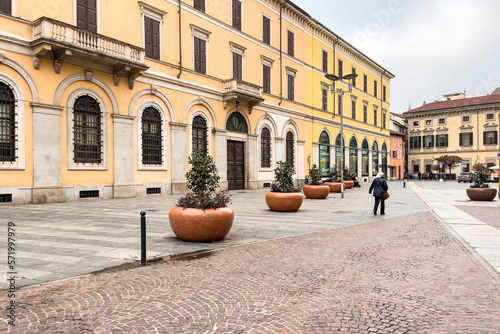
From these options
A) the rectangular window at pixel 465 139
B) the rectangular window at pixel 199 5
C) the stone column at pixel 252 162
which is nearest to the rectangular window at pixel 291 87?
the stone column at pixel 252 162

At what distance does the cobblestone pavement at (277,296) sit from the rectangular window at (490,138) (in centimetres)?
6770

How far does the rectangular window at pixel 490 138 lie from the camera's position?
2468 inches

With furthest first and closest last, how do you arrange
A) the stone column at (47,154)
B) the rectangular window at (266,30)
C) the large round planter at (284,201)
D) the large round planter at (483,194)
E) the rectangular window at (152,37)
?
the rectangular window at (266,30) → the rectangular window at (152,37) → the large round planter at (483,194) → the stone column at (47,154) → the large round planter at (284,201)

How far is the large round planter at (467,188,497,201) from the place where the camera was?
18.6 m

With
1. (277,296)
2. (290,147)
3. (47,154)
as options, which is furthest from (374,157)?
(277,296)

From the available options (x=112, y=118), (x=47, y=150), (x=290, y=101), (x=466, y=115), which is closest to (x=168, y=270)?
(x=47, y=150)

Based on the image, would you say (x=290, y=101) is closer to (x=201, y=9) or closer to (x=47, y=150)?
(x=201, y=9)

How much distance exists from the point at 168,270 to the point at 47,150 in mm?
12908

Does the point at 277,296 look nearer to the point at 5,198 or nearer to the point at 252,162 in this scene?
the point at 5,198

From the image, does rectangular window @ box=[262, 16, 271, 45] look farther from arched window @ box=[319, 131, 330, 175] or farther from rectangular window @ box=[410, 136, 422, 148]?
rectangular window @ box=[410, 136, 422, 148]

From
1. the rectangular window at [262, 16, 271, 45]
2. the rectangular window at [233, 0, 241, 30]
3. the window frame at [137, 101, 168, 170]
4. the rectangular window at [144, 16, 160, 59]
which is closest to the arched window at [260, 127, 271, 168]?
the rectangular window at [262, 16, 271, 45]

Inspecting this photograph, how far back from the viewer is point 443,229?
10.0 metres

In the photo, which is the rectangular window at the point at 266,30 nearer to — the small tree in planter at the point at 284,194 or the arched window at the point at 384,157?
the small tree in planter at the point at 284,194

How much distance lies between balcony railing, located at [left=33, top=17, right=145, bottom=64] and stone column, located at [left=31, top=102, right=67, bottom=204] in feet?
9.35
